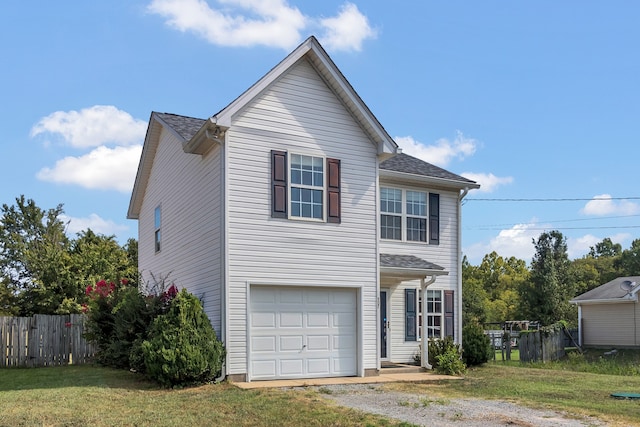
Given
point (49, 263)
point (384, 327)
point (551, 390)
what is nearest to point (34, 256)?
point (49, 263)

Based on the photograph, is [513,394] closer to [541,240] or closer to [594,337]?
[594,337]

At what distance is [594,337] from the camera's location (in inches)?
1288

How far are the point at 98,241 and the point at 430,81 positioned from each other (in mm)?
27400

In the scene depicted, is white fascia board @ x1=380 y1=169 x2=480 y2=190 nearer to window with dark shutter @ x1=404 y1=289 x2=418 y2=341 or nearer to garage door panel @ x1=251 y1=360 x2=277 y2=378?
window with dark shutter @ x1=404 y1=289 x2=418 y2=341

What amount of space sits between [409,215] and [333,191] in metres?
3.94

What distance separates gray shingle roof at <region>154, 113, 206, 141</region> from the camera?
1633cm

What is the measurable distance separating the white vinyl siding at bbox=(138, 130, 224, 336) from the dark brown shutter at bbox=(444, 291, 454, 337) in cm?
738

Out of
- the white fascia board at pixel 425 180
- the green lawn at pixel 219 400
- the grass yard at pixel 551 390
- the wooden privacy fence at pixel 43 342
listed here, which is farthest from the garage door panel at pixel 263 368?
the wooden privacy fence at pixel 43 342

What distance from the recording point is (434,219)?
18438 millimetres

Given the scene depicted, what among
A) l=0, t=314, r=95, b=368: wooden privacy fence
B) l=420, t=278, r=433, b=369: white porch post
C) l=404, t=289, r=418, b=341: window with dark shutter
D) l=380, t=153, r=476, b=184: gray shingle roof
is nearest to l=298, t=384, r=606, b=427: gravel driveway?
l=420, t=278, r=433, b=369: white porch post

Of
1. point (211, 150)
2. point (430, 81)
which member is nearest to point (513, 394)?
point (430, 81)

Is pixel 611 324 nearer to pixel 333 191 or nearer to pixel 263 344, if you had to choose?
pixel 333 191

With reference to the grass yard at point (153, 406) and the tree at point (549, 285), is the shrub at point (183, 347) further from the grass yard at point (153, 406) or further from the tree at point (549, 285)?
the tree at point (549, 285)

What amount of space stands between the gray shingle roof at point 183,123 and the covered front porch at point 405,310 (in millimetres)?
6012
